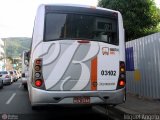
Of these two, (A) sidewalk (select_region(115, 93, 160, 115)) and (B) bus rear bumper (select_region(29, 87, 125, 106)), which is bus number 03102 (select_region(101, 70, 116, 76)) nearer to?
(B) bus rear bumper (select_region(29, 87, 125, 106))

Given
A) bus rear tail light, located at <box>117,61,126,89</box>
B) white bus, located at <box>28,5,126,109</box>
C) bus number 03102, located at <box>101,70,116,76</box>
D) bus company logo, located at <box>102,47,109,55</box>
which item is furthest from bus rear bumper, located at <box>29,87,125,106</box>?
bus company logo, located at <box>102,47,109,55</box>

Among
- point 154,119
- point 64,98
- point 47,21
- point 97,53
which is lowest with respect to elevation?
point 154,119

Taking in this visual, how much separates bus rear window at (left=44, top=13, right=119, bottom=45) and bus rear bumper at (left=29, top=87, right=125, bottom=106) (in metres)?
1.36

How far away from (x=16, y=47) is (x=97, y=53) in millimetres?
140716

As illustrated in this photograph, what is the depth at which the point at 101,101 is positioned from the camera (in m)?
9.02

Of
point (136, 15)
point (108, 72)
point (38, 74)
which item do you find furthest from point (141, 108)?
point (136, 15)

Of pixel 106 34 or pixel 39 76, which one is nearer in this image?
pixel 39 76

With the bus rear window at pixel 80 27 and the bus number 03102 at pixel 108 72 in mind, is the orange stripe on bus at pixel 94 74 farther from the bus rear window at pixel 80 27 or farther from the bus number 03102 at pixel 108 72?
the bus rear window at pixel 80 27

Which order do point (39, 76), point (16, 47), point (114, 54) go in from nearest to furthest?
point (39, 76) → point (114, 54) → point (16, 47)

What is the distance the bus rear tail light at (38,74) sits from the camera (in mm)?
8648

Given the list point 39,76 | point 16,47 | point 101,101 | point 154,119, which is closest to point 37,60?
point 39,76

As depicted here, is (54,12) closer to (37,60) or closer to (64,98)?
(37,60)

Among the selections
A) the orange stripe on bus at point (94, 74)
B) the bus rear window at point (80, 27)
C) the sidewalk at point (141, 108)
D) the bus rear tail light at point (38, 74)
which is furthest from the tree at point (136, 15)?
the bus rear tail light at point (38, 74)

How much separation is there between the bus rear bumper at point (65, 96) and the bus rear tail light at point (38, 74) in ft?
0.49
